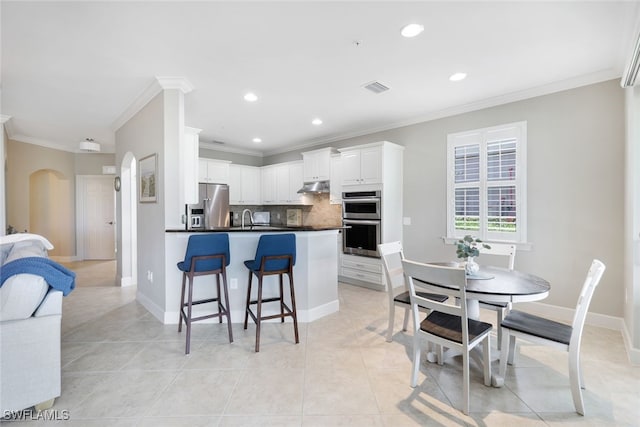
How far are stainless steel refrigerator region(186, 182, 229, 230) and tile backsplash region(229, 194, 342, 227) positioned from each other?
0.83 meters

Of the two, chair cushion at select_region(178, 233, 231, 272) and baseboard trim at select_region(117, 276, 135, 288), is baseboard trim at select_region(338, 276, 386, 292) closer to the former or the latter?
chair cushion at select_region(178, 233, 231, 272)

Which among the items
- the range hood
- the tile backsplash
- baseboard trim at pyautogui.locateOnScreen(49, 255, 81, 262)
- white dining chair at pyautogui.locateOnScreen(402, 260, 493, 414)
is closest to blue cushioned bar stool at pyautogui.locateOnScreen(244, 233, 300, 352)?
white dining chair at pyautogui.locateOnScreen(402, 260, 493, 414)

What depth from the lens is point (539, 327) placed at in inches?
79.3

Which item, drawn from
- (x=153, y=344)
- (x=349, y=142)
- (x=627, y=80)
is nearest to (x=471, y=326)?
(x=627, y=80)

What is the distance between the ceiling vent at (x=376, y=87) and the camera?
326 cm

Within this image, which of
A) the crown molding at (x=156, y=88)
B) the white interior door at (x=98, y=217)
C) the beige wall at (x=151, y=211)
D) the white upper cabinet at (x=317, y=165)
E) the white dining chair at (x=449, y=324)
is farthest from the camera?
the white interior door at (x=98, y=217)

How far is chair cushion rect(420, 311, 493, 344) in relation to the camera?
1.92 meters

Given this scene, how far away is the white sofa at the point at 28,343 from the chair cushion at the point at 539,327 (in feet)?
10.1

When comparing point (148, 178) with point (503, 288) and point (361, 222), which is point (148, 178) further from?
point (503, 288)

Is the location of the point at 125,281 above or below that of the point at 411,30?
below

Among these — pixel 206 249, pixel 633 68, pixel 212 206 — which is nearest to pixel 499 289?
pixel 633 68

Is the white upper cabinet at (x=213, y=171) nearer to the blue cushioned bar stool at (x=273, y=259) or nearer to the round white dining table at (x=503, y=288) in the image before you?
the blue cushioned bar stool at (x=273, y=259)

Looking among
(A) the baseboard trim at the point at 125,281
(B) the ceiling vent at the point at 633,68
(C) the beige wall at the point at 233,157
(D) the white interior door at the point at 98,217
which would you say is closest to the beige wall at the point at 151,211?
(A) the baseboard trim at the point at 125,281

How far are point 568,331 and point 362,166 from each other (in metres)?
3.32
